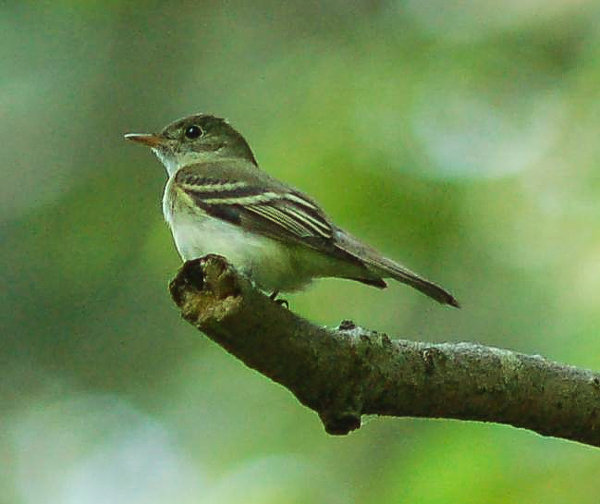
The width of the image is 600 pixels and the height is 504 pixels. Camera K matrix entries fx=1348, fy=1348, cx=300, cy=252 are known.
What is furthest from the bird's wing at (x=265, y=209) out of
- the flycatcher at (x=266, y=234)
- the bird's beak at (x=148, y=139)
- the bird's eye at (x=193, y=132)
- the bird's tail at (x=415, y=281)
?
the bird's eye at (x=193, y=132)

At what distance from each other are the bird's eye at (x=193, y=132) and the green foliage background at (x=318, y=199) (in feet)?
1.16

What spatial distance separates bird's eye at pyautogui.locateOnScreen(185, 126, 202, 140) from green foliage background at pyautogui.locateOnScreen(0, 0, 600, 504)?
353mm

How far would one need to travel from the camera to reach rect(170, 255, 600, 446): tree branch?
3176 millimetres

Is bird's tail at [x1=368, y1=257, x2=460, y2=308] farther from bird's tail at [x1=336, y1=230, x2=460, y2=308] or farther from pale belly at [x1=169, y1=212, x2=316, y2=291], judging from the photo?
pale belly at [x1=169, y1=212, x2=316, y2=291]

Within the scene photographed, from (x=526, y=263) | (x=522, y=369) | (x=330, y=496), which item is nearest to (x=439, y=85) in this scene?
(x=526, y=263)

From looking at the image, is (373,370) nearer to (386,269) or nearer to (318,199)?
(386,269)

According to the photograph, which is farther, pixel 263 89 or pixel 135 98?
pixel 135 98

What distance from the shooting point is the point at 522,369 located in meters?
3.50

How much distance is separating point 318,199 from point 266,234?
1615mm

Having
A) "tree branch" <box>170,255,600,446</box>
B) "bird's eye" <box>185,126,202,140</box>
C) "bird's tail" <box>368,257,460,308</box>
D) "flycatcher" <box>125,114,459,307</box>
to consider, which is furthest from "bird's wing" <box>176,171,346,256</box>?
"tree branch" <box>170,255,600,446</box>

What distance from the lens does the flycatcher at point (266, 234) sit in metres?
4.80

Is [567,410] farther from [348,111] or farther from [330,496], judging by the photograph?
[348,111]

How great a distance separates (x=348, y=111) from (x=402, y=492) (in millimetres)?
2880

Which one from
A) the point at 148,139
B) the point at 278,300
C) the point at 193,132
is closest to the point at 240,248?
the point at 278,300
